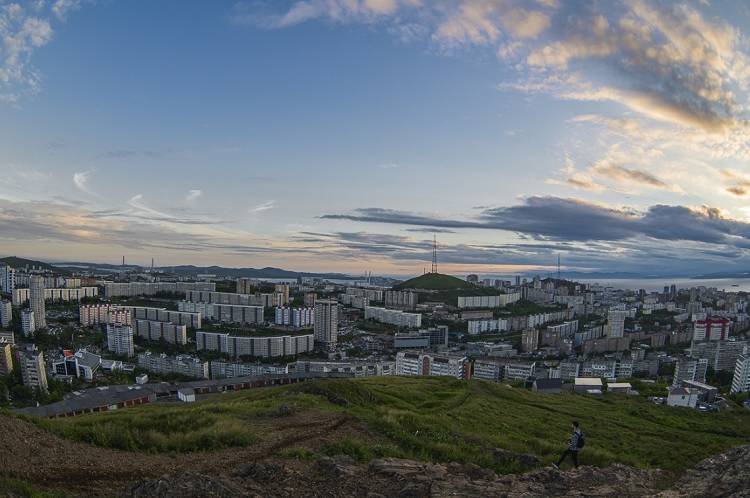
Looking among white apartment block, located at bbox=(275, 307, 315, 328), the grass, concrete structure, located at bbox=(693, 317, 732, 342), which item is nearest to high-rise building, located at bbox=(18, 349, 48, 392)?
the grass

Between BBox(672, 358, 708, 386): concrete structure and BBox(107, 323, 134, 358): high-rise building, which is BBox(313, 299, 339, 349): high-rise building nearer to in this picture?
BBox(107, 323, 134, 358): high-rise building

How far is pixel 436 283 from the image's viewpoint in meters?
118

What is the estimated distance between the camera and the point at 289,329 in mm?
63531

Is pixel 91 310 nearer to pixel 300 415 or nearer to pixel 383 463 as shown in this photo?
pixel 300 415

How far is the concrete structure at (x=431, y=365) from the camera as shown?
125 ft

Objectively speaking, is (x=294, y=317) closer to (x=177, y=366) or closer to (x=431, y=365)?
(x=177, y=366)

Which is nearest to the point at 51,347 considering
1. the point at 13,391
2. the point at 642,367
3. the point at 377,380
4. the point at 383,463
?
the point at 13,391

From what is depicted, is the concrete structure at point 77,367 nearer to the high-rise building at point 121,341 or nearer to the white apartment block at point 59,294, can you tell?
the high-rise building at point 121,341

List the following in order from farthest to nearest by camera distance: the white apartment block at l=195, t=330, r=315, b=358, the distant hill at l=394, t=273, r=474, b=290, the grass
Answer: the distant hill at l=394, t=273, r=474, b=290 → the white apartment block at l=195, t=330, r=315, b=358 → the grass

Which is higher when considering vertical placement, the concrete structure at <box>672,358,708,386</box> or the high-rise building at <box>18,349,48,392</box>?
the high-rise building at <box>18,349,48,392</box>

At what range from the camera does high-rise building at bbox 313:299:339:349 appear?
5541 centimetres

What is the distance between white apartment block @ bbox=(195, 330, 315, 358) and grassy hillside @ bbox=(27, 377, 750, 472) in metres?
27.6

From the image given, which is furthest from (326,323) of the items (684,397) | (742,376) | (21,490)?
(21,490)

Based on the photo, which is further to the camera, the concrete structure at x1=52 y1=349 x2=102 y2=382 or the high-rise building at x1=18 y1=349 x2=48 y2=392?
the concrete structure at x1=52 y1=349 x2=102 y2=382
